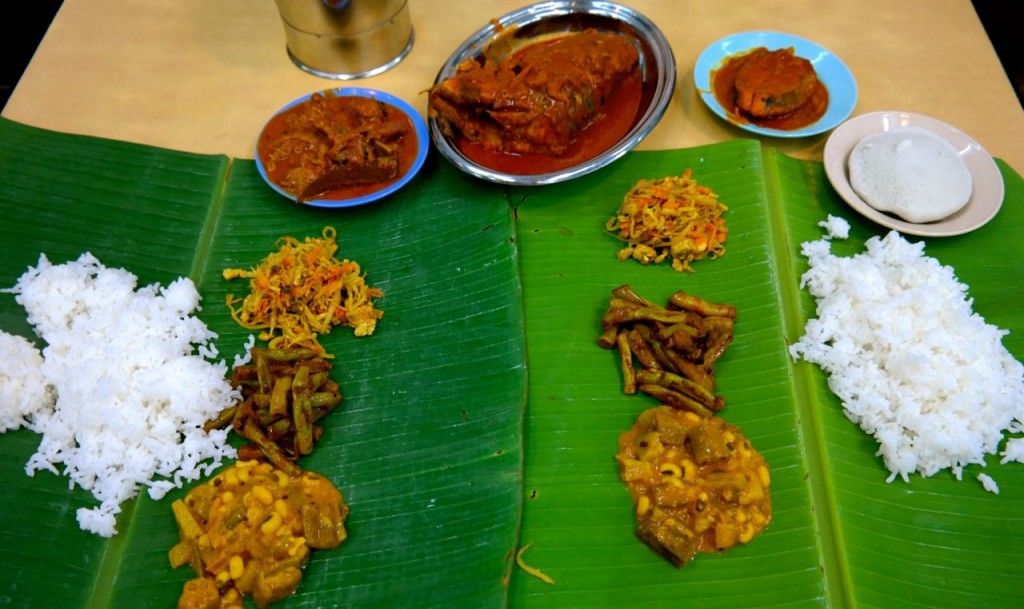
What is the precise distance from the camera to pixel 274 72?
15.7 ft

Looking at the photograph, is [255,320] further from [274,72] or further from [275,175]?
[274,72]

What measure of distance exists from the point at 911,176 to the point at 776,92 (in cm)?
91

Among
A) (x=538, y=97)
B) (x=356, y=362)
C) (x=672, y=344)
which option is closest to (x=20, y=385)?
(x=356, y=362)

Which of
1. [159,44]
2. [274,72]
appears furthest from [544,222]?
[159,44]

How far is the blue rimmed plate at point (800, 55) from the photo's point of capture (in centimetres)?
407

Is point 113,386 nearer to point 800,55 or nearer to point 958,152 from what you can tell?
point 800,55

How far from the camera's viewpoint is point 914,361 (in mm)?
3100

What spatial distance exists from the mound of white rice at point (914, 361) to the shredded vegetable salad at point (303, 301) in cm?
221

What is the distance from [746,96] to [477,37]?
171 cm

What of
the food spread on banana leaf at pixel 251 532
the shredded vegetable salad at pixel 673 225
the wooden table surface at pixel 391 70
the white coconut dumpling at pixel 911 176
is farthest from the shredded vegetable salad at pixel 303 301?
the white coconut dumpling at pixel 911 176

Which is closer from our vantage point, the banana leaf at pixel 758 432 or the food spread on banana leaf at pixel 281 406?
the banana leaf at pixel 758 432

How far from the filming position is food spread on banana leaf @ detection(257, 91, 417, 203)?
377cm

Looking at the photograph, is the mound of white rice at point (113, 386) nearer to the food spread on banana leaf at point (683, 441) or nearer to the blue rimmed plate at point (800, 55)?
the food spread on banana leaf at point (683, 441)

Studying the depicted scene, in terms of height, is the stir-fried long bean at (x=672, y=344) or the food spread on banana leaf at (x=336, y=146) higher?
the food spread on banana leaf at (x=336, y=146)
